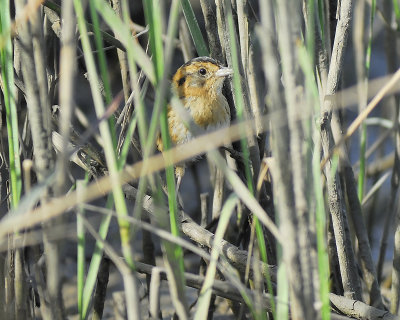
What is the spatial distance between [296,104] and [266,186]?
1724 mm

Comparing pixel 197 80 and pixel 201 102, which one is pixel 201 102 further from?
pixel 197 80

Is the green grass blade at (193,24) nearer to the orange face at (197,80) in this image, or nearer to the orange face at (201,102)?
the orange face at (197,80)

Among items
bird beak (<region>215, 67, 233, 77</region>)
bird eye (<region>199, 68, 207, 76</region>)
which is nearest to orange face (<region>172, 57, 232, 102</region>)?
bird eye (<region>199, 68, 207, 76</region>)

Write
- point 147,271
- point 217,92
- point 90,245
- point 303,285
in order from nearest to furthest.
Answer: point 303,285, point 147,271, point 217,92, point 90,245

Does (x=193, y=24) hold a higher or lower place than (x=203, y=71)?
higher

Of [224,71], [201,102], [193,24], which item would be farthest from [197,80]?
[193,24]

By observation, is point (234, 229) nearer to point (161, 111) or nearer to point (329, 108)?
point (329, 108)

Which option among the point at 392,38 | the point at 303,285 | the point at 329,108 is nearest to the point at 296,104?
the point at 303,285

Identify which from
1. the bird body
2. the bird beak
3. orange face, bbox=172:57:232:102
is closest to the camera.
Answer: the bird beak

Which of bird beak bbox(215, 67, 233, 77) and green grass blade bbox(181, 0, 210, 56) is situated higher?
green grass blade bbox(181, 0, 210, 56)

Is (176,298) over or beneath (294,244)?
beneath

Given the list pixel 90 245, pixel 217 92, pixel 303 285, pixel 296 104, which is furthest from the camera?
pixel 90 245

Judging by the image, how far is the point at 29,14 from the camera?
5.30ft

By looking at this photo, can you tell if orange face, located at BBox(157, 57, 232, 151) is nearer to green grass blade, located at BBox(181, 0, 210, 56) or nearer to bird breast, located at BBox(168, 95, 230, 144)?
bird breast, located at BBox(168, 95, 230, 144)
